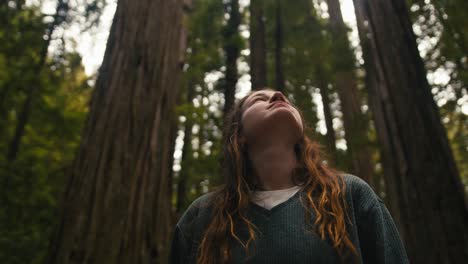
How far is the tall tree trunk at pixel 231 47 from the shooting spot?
6809 mm

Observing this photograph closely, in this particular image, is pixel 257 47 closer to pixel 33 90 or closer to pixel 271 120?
pixel 33 90

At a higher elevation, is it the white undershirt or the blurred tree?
the blurred tree

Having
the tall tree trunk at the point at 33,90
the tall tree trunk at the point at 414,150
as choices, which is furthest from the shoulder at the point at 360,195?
the tall tree trunk at the point at 33,90

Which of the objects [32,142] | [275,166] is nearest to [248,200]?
[275,166]

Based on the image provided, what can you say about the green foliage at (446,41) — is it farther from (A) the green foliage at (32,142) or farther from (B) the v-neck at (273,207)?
(A) the green foliage at (32,142)

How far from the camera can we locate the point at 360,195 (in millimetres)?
1451

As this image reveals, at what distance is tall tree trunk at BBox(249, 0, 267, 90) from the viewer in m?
6.54

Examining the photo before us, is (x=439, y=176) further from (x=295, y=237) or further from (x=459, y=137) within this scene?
(x=459, y=137)

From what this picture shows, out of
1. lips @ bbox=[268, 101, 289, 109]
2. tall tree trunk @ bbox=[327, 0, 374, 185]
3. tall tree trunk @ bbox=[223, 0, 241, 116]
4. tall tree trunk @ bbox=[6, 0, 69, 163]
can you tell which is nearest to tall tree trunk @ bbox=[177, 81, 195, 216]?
tall tree trunk @ bbox=[223, 0, 241, 116]

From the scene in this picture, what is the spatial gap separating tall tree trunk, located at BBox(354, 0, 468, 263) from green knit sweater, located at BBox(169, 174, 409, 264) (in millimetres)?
1676

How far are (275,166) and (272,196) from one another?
0.58 feet

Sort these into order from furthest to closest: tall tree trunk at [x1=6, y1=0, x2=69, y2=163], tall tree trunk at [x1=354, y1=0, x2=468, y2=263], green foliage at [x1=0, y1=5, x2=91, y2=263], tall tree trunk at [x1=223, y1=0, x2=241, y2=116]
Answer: tall tree trunk at [x1=6, y1=0, x2=69, y2=163] < tall tree trunk at [x1=223, y1=0, x2=241, y2=116] < green foliage at [x1=0, y1=5, x2=91, y2=263] < tall tree trunk at [x1=354, y1=0, x2=468, y2=263]

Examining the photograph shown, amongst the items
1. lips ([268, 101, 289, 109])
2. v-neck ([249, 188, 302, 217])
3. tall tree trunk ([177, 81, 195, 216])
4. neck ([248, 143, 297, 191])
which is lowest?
v-neck ([249, 188, 302, 217])

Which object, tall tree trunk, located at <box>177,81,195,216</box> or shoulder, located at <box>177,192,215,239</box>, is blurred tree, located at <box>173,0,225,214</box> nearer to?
tall tree trunk, located at <box>177,81,195,216</box>
